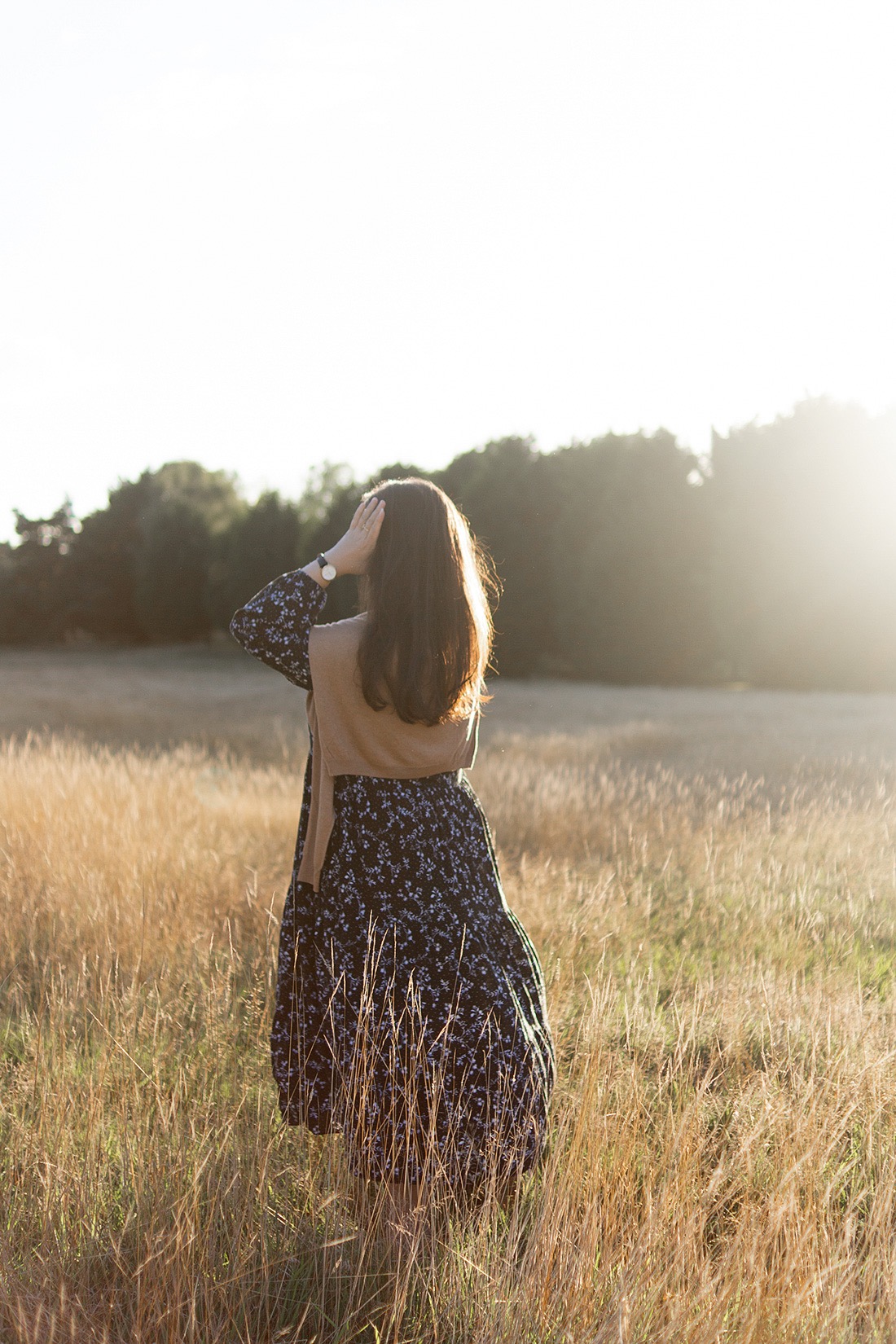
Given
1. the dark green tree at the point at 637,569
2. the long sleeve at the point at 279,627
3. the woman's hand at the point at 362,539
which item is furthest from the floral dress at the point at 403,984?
the dark green tree at the point at 637,569

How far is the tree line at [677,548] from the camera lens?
86.3 ft

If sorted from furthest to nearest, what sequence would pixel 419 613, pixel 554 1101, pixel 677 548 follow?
1. pixel 677 548
2. pixel 554 1101
3. pixel 419 613

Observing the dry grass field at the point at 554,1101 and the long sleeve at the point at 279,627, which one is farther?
the long sleeve at the point at 279,627

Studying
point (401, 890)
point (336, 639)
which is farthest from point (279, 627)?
point (401, 890)

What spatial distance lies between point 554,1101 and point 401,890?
3.35 ft

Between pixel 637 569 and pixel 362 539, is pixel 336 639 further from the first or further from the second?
pixel 637 569

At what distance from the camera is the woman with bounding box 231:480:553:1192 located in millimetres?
2395

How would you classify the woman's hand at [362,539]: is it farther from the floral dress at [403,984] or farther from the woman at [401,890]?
the floral dress at [403,984]

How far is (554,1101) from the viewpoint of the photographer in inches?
118

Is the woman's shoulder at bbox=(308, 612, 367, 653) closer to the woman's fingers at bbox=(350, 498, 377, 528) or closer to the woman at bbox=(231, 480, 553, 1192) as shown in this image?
the woman at bbox=(231, 480, 553, 1192)

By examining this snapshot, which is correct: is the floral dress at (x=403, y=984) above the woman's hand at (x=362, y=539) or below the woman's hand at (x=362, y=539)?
below

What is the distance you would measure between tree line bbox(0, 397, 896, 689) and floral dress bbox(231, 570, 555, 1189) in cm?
2191

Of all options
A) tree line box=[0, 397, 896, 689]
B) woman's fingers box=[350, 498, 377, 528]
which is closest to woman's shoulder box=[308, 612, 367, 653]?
woman's fingers box=[350, 498, 377, 528]

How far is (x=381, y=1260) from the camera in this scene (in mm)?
2170
